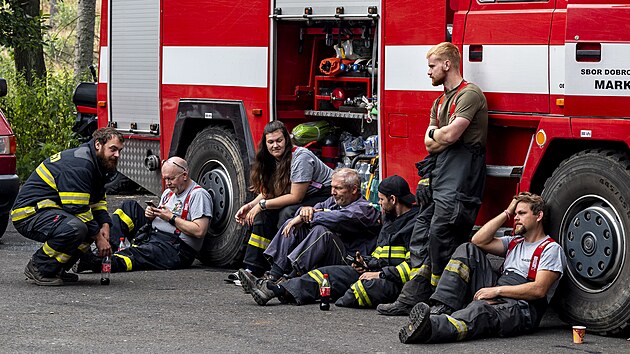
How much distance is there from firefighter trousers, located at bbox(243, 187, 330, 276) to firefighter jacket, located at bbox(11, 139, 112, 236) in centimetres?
120

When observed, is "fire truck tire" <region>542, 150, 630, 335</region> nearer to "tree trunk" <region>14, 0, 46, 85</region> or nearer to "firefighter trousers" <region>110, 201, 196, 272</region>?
"firefighter trousers" <region>110, 201, 196, 272</region>

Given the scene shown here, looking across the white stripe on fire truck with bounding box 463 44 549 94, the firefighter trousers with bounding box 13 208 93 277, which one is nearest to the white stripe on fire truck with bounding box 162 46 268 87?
the firefighter trousers with bounding box 13 208 93 277

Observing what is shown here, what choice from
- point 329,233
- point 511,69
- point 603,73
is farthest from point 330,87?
point 603,73

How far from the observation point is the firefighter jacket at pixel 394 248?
8.55 metres

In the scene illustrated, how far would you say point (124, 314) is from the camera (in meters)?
8.18

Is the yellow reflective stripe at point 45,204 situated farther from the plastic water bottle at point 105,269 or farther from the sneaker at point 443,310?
the sneaker at point 443,310

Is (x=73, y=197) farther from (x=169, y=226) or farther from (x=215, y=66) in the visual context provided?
(x=215, y=66)

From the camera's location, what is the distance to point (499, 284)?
25.4ft

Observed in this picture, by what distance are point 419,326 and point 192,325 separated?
60.9 inches

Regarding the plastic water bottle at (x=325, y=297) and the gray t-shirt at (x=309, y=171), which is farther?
the gray t-shirt at (x=309, y=171)

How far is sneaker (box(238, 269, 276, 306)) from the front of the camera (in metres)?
8.60

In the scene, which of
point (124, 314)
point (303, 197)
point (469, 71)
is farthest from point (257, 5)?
point (124, 314)

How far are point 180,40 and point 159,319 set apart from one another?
12.7 ft

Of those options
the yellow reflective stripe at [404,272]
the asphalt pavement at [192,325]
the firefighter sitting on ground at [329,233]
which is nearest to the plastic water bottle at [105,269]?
the asphalt pavement at [192,325]
